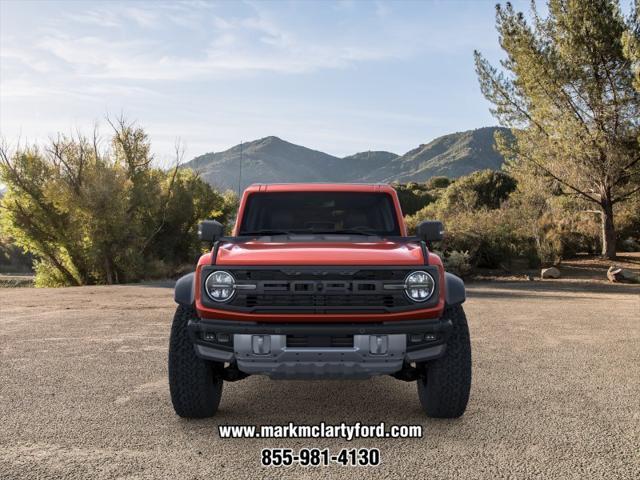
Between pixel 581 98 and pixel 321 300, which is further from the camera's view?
pixel 581 98

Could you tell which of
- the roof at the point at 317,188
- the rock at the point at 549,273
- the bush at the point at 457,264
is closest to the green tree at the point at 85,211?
the bush at the point at 457,264

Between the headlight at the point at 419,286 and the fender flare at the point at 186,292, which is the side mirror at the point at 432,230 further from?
the fender flare at the point at 186,292

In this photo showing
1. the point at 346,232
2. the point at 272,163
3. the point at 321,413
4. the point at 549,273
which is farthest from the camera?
the point at 272,163

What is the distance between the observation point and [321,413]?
16.7 feet

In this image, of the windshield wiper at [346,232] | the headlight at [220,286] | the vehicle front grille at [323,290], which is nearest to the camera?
the vehicle front grille at [323,290]

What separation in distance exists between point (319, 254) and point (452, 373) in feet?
4.54

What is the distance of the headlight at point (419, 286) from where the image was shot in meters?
4.46

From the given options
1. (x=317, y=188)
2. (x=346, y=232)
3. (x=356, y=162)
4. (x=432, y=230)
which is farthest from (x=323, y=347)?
(x=356, y=162)

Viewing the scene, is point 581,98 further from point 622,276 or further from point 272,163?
point 272,163

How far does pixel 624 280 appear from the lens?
19.9 m

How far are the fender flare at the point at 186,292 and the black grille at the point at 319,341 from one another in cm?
86

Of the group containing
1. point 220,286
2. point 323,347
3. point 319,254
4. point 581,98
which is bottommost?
point 323,347

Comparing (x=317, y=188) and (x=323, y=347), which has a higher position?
(x=317, y=188)

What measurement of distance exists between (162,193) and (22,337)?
21238 mm
